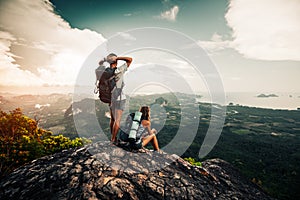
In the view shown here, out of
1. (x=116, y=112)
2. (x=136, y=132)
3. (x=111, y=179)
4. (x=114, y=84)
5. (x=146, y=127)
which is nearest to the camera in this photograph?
(x=111, y=179)

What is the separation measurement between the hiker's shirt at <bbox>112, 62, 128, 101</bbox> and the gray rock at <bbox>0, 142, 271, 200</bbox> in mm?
1951

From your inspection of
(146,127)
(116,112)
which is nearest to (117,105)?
(116,112)

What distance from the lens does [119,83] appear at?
5.84 metres

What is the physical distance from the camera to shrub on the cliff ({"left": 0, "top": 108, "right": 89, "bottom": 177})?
8.79 meters

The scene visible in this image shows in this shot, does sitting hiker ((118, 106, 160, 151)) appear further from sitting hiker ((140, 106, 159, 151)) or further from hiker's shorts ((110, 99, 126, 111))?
hiker's shorts ((110, 99, 126, 111))

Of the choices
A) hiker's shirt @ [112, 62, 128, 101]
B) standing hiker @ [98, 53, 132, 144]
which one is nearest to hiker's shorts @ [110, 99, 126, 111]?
standing hiker @ [98, 53, 132, 144]

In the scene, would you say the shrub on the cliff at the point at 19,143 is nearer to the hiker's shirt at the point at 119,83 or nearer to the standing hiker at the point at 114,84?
the standing hiker at the point at 114,84

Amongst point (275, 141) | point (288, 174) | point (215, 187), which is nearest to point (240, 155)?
point (288, 174)

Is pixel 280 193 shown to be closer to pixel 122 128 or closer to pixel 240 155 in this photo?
pixel 240 155

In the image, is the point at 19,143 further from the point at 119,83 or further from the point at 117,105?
the point at 119,83

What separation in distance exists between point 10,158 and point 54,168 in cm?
564

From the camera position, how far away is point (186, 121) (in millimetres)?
153750

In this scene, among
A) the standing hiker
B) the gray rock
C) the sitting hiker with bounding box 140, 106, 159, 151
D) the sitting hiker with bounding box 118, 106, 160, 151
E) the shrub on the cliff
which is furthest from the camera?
the shrub on the cliff

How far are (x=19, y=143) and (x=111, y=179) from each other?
750 cm
